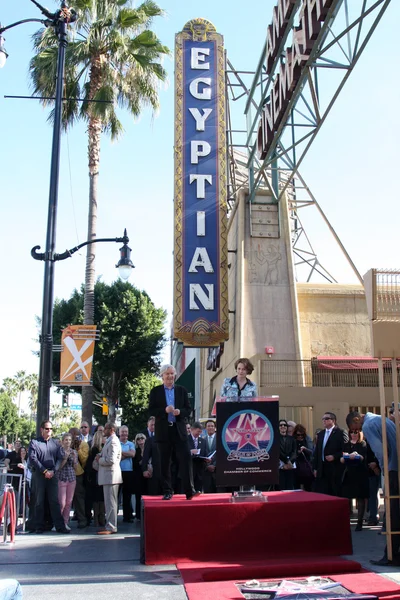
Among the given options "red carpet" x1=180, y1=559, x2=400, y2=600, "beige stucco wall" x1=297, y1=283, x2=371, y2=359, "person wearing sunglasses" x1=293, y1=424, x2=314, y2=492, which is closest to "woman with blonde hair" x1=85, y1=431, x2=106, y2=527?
"person wearing sunglasses" x1=293, y1=424, x2=314, y2=492

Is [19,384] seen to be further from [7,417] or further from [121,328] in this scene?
[121,328]

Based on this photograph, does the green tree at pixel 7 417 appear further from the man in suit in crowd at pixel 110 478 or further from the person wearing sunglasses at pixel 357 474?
the person wearing sunglasses at pixel 357 474

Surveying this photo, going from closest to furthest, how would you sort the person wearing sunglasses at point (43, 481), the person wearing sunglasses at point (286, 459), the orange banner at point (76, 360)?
1. the person wearing sunglasses at point (43, 481)
2. the person wearing sunglasses at point (286, 459)
3. the orange banner at point (76, 360)

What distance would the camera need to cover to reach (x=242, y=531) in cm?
672

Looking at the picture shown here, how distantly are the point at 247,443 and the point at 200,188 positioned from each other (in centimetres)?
1571

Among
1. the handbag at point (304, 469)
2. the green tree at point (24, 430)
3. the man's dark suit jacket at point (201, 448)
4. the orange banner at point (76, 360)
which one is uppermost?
the orange banner at point (76, 360)

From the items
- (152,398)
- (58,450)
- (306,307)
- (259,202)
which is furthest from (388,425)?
(259,202)

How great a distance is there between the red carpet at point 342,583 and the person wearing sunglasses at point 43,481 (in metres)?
5.05

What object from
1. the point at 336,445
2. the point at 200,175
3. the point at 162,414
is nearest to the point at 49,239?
the point at 162,414

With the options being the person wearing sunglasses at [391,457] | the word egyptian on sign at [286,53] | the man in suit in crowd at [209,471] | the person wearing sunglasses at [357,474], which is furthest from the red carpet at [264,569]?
the word egyptian on sign at [286,53]

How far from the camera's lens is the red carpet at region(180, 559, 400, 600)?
5.16 meters

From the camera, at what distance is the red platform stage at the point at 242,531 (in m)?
6.65

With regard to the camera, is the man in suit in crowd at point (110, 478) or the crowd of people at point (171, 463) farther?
the man in suit in crowd at point (110, 478)

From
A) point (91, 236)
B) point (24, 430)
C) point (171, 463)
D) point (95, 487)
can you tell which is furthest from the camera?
point (24, 430)
